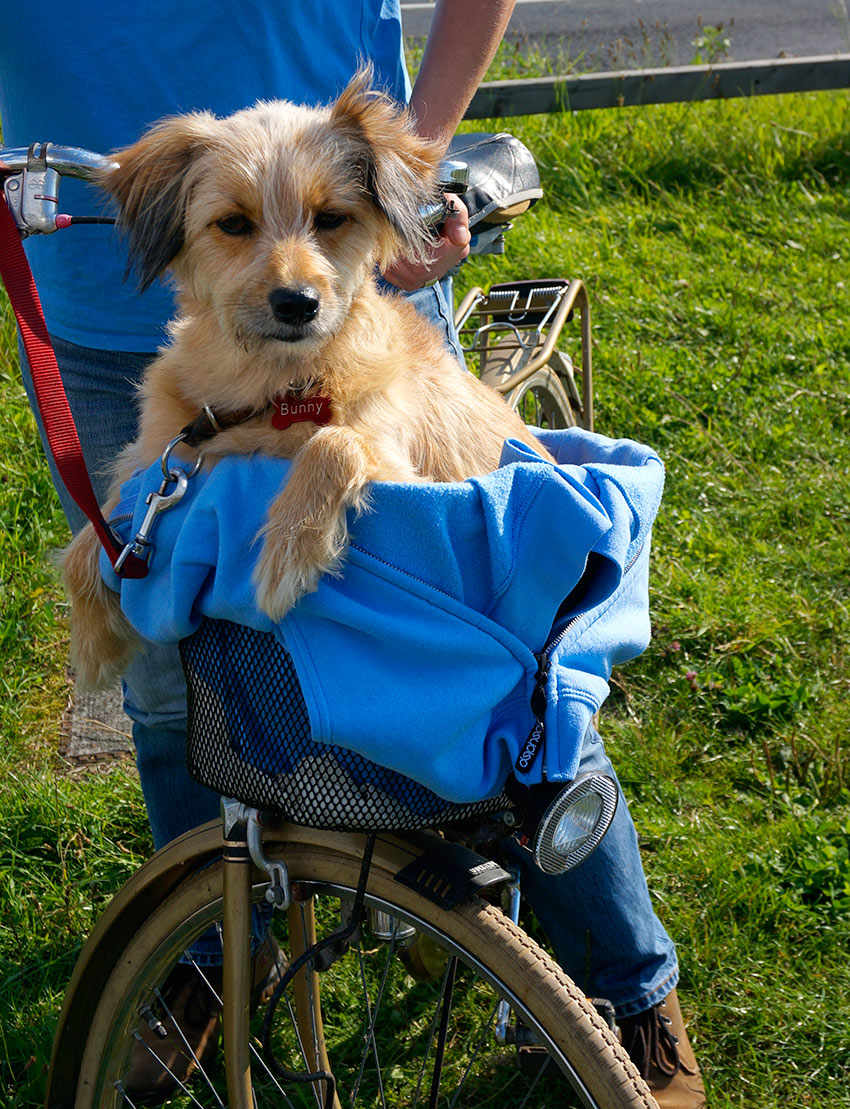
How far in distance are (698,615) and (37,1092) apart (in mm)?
2381

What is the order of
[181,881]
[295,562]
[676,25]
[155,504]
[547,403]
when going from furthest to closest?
[676,25] → [547,403] → [181,881] → [155,504] → [295,562]

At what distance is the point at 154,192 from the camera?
1.91 metres

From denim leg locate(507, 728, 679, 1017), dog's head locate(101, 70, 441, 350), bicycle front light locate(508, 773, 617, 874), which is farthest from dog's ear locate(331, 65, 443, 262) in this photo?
denim leg locate(507, 728, 679, 1017)

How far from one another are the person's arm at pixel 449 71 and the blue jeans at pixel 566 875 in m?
0.62

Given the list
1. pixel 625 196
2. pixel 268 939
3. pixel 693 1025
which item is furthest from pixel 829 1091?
pixel 625 196

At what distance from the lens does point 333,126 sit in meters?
2.00

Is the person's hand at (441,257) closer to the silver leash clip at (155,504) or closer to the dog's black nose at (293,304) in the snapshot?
the dog's black nose at (293,304)

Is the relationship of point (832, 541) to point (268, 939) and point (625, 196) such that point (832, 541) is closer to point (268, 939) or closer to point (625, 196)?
point (268, 939)

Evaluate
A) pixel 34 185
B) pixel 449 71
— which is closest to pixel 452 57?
pixel 449 71

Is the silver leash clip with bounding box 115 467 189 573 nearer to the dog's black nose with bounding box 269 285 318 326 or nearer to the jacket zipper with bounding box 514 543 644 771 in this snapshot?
the dog's black nose with bounding box 269 285 318 326

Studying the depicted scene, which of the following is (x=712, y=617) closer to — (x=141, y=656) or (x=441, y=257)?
(x=441, y=257)

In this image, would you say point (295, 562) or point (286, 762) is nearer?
point (295, 562)

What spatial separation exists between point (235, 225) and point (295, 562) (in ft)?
2.55

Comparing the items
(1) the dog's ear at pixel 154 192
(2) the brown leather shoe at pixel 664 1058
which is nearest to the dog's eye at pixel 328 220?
(1) the dog's ear at pixel 154 192
